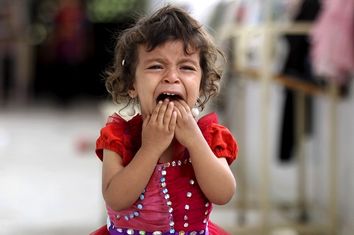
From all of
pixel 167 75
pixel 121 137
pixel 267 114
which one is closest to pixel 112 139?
pixel 121 137

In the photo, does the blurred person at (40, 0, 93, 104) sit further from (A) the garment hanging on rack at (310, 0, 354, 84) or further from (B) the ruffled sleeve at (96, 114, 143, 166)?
(B) the ruffled sleeve at (96, 114, 143, 166)

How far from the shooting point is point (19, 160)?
4211 millimetres

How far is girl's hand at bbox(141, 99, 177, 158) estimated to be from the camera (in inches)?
36.5

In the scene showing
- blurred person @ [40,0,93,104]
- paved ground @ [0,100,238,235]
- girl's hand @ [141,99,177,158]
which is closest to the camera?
girl's hand @ [141,99,177,158]

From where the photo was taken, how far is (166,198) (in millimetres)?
952

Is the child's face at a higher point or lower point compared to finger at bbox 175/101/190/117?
higher

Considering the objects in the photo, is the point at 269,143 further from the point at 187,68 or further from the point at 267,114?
the point at 187,68

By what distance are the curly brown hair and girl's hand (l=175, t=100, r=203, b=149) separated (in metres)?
0.09

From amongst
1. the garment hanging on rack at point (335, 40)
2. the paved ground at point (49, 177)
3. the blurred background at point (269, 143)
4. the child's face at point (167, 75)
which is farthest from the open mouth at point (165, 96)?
the paved ground at point (49, 177)

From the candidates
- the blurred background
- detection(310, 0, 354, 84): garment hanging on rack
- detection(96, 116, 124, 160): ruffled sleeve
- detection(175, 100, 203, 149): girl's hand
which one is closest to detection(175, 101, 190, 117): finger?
detection(175, 100, 203, 149): girl's hand

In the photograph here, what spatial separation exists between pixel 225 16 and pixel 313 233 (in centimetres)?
100

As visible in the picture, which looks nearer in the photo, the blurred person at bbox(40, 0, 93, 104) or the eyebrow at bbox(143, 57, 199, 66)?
the eyebrow at bbox(143, 57, 199, 66)

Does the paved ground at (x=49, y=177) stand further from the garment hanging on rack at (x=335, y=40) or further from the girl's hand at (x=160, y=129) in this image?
the girl's hand at (x=160, y=129)

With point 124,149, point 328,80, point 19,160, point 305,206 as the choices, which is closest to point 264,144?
point 328,80
